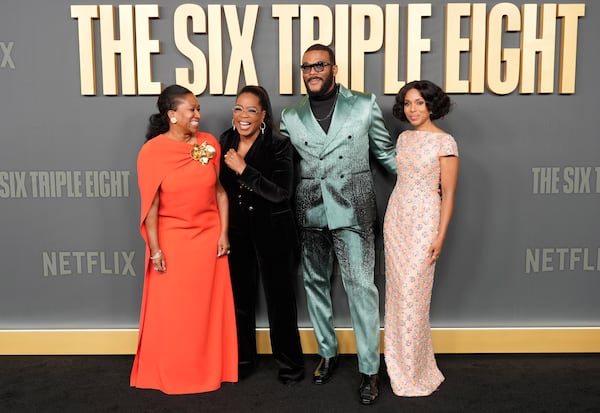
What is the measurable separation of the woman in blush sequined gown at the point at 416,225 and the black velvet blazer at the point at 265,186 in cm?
59

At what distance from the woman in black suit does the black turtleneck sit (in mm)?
228

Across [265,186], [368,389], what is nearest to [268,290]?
[265,186]

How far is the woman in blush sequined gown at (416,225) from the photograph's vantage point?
2.79 metres

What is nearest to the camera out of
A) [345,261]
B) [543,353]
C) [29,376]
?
[345,261]

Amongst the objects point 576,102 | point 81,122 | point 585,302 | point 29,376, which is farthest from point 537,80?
point 29,376

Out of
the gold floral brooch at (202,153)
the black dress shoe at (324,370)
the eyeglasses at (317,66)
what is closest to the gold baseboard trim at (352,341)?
the black dress shoe at (324,370)

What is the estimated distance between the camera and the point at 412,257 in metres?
2.84

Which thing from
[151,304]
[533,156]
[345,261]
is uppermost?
[533,156]

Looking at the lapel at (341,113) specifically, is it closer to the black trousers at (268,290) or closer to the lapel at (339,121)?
the lapel at (339,121)

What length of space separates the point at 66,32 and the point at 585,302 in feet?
12.8

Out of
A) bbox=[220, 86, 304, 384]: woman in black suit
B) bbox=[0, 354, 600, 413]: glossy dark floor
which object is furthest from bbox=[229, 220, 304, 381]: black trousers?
bbox=[0, 354, 600, 413]: glossy dark floor

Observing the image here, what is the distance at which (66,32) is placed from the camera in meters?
3.36

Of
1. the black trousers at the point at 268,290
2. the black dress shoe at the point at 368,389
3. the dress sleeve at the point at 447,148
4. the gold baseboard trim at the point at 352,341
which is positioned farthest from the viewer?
the gold baseboard trim at the point at 352,341

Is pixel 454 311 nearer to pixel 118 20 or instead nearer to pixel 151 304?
pixel 151 304
